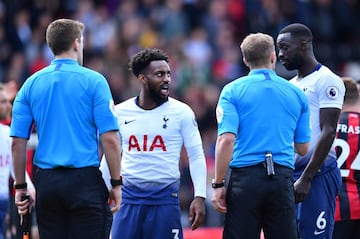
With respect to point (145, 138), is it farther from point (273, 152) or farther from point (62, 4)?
point (62, 4)

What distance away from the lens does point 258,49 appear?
8.98 m

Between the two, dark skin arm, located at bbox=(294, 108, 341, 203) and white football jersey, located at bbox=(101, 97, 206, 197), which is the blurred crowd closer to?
white football jersey, located at bbox=(101, 97, 206, 197)

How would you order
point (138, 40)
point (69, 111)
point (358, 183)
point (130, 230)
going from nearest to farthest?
point (69, 111)
point (130, 230)
point (358, 183)
point (138, 40)

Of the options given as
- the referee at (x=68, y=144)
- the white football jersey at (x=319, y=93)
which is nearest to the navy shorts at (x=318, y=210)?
the white football jersey at (x=319, y=93)

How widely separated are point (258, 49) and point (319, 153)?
1.17 m

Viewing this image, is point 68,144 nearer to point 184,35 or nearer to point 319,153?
point 319,153

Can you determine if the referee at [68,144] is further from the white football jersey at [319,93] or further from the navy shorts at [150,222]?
the white football jersey at [319,93]

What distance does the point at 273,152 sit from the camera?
29.1 ft

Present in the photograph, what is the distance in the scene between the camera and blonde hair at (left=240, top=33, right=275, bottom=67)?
29.4ft

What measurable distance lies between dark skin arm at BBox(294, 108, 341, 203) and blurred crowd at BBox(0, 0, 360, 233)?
26.2 feet

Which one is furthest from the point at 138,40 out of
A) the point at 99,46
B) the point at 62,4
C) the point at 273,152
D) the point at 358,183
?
the point at 273,152

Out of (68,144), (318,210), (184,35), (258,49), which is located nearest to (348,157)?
(318,210)

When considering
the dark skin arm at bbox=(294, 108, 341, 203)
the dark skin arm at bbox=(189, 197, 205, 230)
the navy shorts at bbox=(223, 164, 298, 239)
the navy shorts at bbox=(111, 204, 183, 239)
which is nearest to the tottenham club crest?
the dark skin arm at bbox=(294, 108, 341, 203)

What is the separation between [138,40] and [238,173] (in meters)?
10.5
